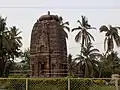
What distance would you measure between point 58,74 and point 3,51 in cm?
1672

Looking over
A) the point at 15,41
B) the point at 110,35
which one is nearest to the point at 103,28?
the point at 110,35

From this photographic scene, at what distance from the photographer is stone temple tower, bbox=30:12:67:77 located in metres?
25.7

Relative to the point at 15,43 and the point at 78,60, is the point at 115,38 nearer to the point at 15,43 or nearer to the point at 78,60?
the point at 78,60

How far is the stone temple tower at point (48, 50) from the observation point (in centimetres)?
2567

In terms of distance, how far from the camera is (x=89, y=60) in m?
40.0

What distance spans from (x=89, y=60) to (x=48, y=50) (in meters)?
15.7

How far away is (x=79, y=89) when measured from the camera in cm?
1109

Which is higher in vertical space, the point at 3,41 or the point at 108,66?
the point at 3,41

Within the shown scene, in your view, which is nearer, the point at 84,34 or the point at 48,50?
the point at 48,50

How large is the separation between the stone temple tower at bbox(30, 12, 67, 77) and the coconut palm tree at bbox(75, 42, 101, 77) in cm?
1332

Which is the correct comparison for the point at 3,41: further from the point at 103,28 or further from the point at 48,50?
the point at 103,28

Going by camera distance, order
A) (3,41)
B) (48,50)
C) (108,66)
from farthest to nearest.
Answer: (108,66) → (3,41) → (48,50)

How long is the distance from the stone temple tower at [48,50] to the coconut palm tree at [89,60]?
13.3 metres

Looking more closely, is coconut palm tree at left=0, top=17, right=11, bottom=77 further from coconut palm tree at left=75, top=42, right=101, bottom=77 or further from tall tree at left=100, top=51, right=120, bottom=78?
tall tree at left=100, top=51, right=120, bottom=78
